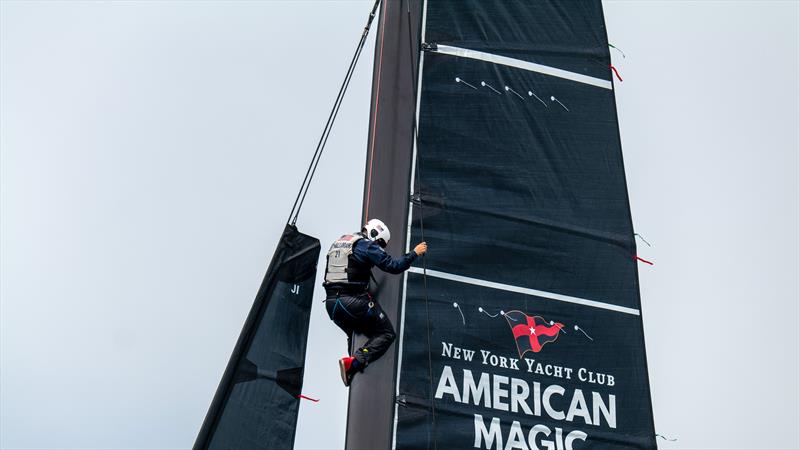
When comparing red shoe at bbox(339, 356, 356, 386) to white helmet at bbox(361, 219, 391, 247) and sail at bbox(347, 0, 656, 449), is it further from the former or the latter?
white helmet at bbox(361, 219, 391, 247)

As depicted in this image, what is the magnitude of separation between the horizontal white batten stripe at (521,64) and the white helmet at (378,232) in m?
2.27

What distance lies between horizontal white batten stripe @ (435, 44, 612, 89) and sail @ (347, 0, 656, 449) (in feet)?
0.04

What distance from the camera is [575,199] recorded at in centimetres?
1192

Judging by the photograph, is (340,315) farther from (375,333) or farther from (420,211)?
(420,211)

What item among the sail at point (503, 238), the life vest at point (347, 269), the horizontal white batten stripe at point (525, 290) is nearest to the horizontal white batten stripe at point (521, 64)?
the sail at point (503, 238)

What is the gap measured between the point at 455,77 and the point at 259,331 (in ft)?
9.94

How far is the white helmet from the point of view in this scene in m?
10.2

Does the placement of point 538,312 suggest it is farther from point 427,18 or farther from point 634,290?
point 427,18

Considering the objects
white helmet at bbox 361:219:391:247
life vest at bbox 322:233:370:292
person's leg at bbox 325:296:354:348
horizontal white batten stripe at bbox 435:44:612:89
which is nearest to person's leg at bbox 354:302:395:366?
person's leg at bbox 325:296:354:348

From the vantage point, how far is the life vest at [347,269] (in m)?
10.4

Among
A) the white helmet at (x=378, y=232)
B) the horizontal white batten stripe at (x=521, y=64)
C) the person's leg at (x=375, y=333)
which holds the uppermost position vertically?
the horizontal white batten stripe at (x=521, y=64)

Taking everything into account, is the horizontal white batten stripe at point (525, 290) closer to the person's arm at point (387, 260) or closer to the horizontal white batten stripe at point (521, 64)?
the person's arm at point (387, 260)

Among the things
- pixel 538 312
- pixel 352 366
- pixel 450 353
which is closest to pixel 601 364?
pixel 538 312

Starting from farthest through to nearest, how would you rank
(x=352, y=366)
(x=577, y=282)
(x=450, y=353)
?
1. (x=577, y=282)
2. (x=450, y=353)
3. (x=352, y=366)
